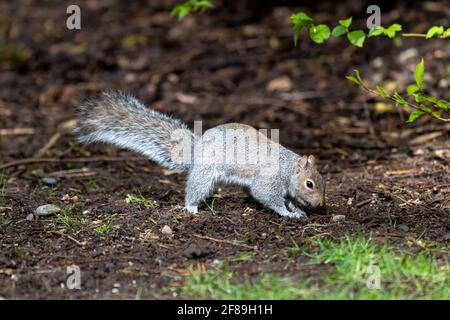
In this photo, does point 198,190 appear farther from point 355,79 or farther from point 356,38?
point 356,38

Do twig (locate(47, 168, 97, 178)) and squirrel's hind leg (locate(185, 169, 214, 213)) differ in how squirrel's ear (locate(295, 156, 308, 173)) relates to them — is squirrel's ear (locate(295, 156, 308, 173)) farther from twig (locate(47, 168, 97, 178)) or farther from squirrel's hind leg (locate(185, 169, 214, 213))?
twig (locate(47, 168, 97, 178))

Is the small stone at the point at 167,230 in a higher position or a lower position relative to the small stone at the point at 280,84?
lower

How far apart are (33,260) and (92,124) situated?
1.31 m

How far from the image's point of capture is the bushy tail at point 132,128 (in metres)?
5.02

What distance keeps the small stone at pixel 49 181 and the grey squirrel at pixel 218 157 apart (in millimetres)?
794

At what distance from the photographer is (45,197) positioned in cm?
521

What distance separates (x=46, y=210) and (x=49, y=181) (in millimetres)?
995

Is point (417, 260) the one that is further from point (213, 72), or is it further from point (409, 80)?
point (213, 72)

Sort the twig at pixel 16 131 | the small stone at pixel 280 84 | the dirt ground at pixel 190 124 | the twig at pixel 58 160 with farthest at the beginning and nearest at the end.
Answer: the small stone at pixel 280 84
the twig at pixel 16 131
the twig at pixel 58 160
the dirt ground at pixel 190 124

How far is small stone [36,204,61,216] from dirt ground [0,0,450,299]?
95 millimetres

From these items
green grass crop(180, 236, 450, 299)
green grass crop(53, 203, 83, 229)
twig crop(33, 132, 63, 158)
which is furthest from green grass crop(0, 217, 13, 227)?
twig crop(33, 132, 63, 158)

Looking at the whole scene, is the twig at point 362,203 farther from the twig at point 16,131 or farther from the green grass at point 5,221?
the twig at point 16,131

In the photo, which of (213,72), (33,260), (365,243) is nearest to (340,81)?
(213,72)

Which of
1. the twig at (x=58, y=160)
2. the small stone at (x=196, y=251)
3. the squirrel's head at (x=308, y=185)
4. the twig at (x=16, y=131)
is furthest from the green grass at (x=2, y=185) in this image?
the squirrel's head at (x=308, y=185)
